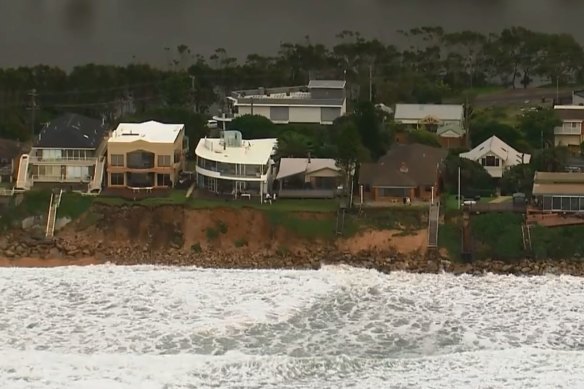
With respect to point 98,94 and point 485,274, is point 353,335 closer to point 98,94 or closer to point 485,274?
point 485,274

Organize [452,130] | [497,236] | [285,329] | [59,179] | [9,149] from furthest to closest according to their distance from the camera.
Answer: [452,130] → [9,149] → [59,179] → [497,236] → [285,329]

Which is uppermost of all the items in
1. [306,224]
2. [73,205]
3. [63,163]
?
[63,163]

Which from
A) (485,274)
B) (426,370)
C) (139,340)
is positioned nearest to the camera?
(426,370)

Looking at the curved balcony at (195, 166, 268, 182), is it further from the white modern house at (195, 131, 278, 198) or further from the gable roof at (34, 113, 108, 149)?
the gable roof at (34, 113, 108, 149)

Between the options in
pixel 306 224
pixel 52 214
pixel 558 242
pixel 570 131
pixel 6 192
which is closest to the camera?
pixel 558 242

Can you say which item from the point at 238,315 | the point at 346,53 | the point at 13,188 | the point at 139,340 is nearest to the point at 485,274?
the point at 238,315

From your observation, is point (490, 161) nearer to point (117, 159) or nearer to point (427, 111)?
point (427, 111)

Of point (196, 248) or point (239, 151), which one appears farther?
point (239, 151)

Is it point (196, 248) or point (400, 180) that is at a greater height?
point (400, 180)

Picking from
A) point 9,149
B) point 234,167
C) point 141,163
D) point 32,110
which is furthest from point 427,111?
point 9,149
